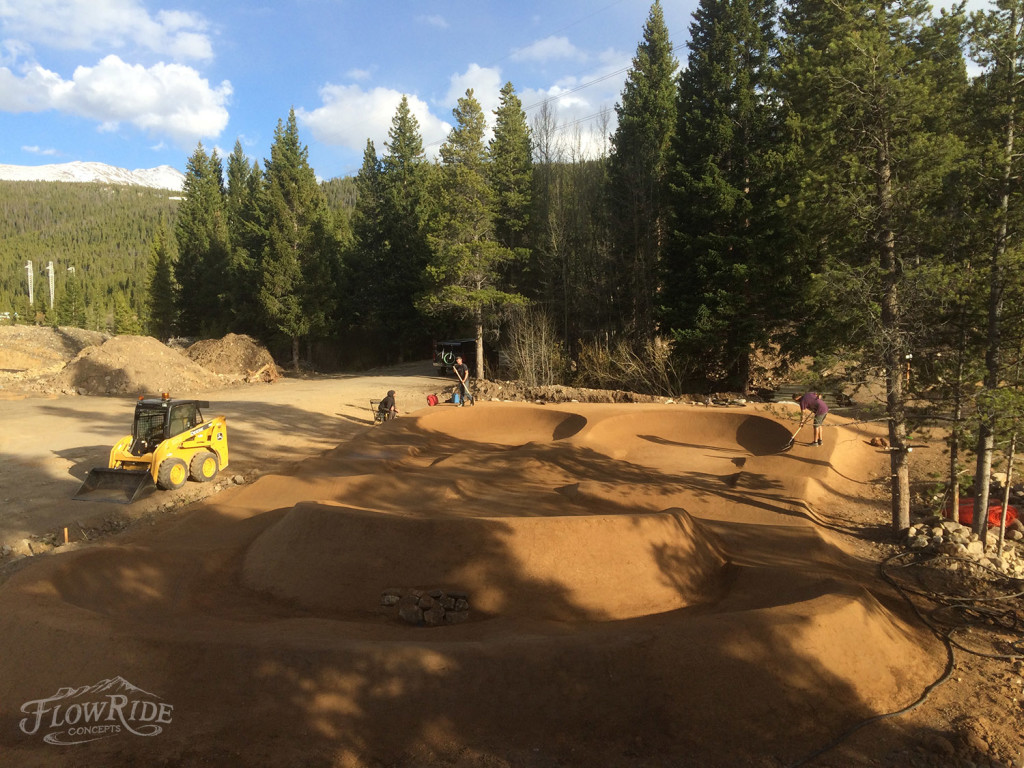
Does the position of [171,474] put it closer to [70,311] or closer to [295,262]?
[295,262]

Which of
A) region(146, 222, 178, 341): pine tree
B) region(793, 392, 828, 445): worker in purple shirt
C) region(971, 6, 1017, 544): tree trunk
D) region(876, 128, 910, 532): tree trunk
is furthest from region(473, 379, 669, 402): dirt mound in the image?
region(146, 222, 178, 341): pine tree

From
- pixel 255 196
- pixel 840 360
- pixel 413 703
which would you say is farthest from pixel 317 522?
pixel 255 196

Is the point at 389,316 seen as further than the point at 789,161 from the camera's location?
Yes

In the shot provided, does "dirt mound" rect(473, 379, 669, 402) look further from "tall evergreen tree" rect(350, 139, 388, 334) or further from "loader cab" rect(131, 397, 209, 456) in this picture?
"tall evergreen tree" rect(350, 139, 388, 334)

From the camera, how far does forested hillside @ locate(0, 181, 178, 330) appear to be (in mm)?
100000

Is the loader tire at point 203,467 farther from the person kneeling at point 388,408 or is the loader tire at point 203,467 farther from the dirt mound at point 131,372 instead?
the dirt mound at point 131,372

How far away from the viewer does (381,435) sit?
17812mm

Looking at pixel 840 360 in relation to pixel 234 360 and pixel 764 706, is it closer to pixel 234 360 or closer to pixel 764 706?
pixel 764 706

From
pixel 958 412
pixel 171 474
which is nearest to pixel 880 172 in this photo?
pixel 958 412

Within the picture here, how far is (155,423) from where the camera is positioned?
1249 centimetres

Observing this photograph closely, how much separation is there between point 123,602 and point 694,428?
51.4 ft

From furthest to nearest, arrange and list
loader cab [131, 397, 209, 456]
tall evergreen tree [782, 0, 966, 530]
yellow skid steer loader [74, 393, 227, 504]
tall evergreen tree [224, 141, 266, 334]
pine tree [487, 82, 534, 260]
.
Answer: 1. tall evergreen tree [224, 141, 266, 334]
2. pine tree [487, 82, 534, 260]
3. loader cab [131, 397, 209, 456]
4. yellow skid steer loader [74, 393, 227, 504]
5. tall evergreen tree [782, 0, 966, 530]

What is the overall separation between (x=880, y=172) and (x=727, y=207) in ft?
48.0

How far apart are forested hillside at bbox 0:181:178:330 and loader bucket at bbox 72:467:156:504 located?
3064 inches
